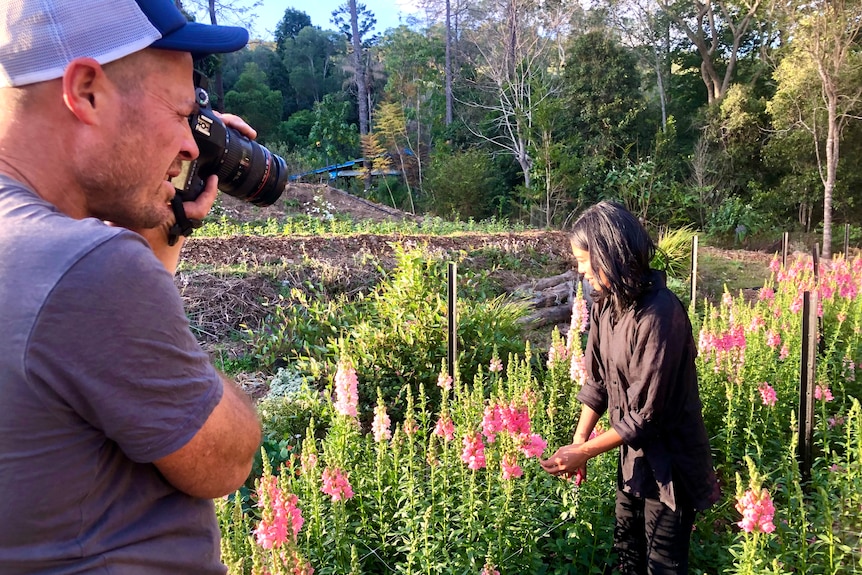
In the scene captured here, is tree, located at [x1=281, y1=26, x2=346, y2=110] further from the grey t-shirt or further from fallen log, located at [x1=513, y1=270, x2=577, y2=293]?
the grey t-shirt

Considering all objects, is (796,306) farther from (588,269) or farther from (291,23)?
(291,23)

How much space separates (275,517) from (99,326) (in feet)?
4.32

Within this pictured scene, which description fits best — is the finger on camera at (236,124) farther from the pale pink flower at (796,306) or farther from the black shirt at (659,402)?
the pale pink flower at (796,306)

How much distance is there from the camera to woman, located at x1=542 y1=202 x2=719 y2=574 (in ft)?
6.84

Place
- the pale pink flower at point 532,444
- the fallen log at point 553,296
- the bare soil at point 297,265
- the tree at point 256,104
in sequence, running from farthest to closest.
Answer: the tree at point 256,104, the fallen log at point 553,296, the bare soil at point 297,265, the pale pink flower at point 532,444

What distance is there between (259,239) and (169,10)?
724 cm

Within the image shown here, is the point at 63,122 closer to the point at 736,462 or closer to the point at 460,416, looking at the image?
the point at 460,416

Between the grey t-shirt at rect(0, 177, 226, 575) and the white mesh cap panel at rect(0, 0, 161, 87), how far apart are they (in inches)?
6.1

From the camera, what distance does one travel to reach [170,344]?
84cm

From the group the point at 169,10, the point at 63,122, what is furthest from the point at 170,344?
the point at 169,10

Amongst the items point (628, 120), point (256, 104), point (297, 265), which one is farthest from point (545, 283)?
point (256, 104)

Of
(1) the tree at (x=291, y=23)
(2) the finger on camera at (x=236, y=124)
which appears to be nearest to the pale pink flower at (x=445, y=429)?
(2) the finger on camera at (x=236, y=124)

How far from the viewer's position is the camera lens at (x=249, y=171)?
4.77 feet

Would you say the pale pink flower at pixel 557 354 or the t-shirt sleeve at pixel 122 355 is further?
the pale pink flower at pixel 557 354
